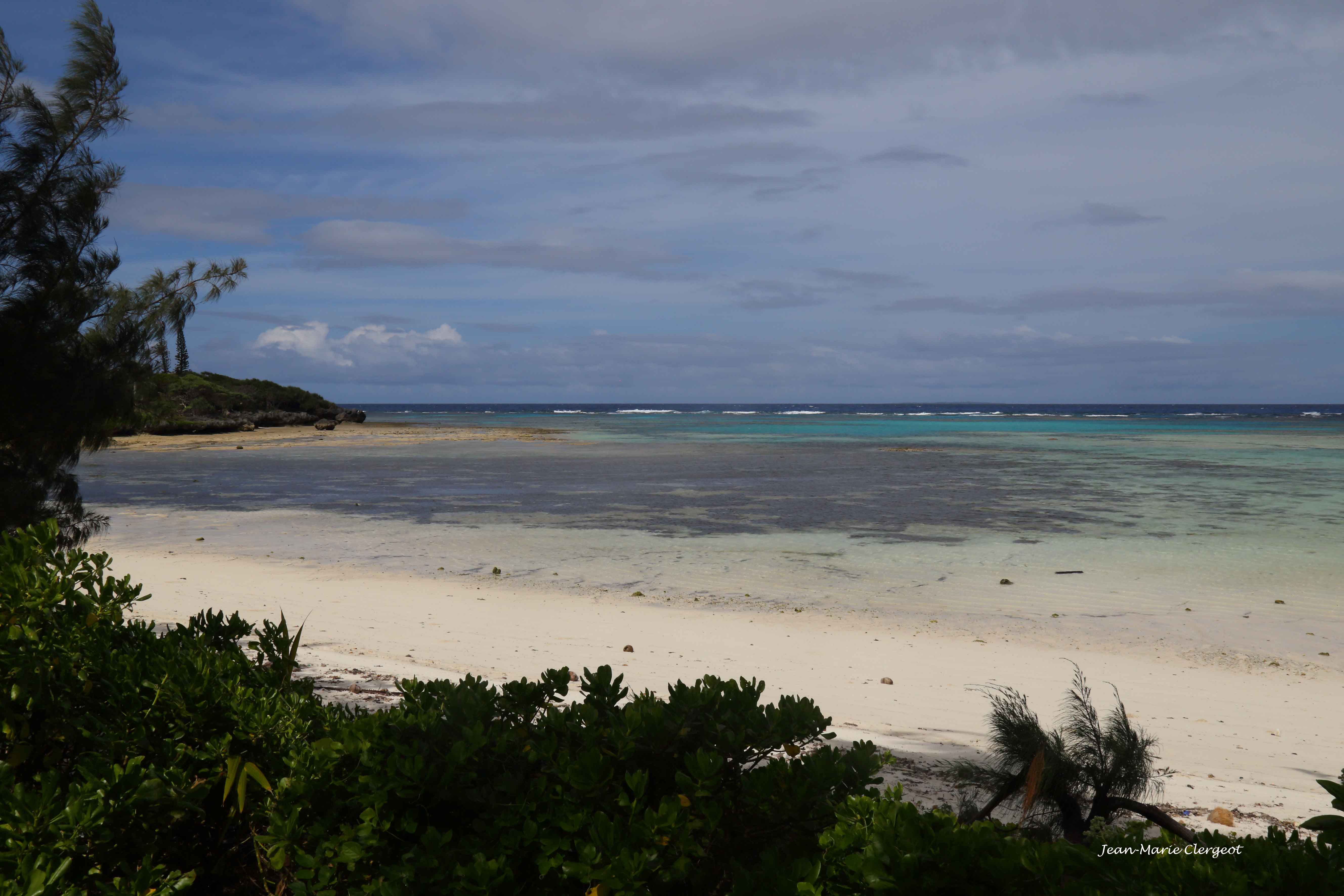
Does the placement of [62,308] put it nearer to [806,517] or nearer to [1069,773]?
[1069,773]

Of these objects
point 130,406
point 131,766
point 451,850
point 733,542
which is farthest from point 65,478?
point 733,542

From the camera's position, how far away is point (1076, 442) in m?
50.9

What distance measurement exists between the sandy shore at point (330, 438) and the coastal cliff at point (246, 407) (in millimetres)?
687

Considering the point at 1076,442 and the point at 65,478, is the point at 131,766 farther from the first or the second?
the point at 1076,442

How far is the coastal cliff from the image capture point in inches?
1984

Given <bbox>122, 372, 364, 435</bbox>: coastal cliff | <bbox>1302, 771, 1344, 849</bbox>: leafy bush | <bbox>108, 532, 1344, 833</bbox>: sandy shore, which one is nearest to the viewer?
<bbox>1302, 771, 1344, 849</bbox>: leafy bush

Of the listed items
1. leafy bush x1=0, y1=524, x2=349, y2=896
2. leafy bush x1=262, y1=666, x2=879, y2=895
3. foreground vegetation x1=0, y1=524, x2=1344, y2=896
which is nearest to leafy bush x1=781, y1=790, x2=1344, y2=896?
foreground vegetation x1=0, y1=524, x2=1344, y2=896

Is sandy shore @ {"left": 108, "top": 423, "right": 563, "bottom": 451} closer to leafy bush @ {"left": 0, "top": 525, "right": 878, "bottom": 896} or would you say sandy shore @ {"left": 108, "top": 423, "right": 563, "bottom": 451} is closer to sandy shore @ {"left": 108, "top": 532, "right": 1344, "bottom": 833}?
sandy shore @ {"left": 108, "top": 532, "right": 1344, "bottom": 833}

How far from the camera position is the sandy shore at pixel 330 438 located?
40.8 meters

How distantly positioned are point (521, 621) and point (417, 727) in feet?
21.8

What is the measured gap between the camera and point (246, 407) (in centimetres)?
5691

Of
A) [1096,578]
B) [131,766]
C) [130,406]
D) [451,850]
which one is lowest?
[1096,578]

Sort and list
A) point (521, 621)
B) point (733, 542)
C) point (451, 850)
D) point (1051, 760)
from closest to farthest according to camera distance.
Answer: point (451, 850) < point (1051, 760) < point (521, 621) < point (733, 542)

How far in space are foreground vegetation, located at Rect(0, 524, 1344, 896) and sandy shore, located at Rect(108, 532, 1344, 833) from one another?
8.41 ft
